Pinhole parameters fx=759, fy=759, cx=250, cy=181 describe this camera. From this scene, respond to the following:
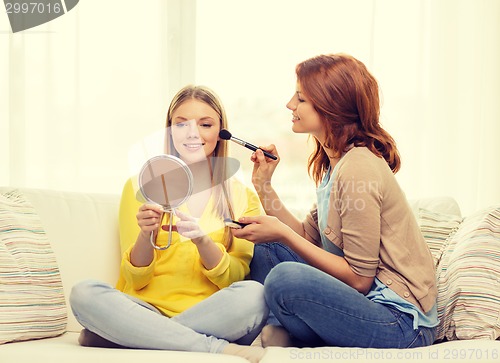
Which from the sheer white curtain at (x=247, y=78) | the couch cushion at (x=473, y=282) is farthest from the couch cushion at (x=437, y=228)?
the sheer white curtain at (x=247, y=78)

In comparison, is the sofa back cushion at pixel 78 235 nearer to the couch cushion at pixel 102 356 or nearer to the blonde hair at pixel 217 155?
the blonde hair at pixel 217 155

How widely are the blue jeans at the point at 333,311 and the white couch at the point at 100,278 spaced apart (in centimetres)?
5

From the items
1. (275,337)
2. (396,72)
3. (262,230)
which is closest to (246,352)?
(275,337)

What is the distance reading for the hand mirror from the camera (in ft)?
5.70

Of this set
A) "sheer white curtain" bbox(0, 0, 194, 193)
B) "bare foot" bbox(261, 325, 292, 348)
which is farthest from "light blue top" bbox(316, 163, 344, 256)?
"sheer white curtain" bbox(0, 0, 194, 193)

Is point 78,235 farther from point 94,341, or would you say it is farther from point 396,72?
point 396,72

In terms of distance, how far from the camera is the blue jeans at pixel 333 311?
5.42 ft

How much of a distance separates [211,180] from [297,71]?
375mm

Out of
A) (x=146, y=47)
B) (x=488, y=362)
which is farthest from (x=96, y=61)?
(x=488, y=362)

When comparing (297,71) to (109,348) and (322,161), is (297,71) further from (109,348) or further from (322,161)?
(109,348)

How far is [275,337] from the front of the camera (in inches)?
69.3

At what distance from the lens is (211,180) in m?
2.03

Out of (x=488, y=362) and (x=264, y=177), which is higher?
(x=264, y=177)

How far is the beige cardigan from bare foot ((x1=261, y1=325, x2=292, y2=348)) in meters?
0.22
